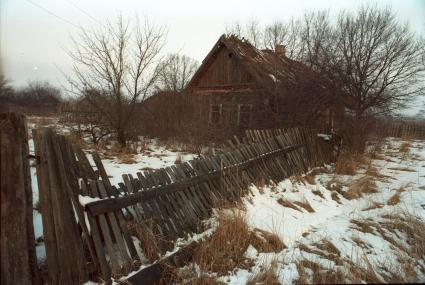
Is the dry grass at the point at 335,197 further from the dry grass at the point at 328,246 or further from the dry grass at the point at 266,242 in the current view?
the dry grass at the point at 266,242

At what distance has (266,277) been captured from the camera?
8.38 ft

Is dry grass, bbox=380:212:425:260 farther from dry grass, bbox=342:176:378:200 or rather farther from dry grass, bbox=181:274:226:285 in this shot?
dry grass, bbox=181:274:226:285

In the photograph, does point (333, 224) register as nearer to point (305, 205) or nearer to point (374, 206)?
point (305, 205)

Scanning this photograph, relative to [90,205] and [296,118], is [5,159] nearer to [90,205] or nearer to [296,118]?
[90,205]

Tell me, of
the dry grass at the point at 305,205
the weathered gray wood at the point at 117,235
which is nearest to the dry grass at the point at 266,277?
the weathered gray wood at the point at 117,235

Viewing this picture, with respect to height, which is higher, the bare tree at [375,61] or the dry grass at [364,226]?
the bare tree at [375,61]

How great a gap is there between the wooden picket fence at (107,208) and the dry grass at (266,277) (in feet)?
3.10

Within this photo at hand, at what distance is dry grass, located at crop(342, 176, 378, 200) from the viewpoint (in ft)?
17.5

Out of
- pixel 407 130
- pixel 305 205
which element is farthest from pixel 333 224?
pixel 407 130

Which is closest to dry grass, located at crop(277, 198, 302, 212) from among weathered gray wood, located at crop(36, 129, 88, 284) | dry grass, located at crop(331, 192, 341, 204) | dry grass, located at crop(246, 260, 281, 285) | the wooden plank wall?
dry grass, located at crop(331, 192, 341, 204)

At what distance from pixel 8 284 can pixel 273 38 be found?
22038mm

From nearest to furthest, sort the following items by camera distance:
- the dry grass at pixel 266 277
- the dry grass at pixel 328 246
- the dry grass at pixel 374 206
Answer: the dry grass at pixel 266 277 < the dry grass at pixel 328 246 < the dry grass at pixel 374 206

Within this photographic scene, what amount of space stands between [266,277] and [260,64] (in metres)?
10.8

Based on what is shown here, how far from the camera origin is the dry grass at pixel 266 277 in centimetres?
250
